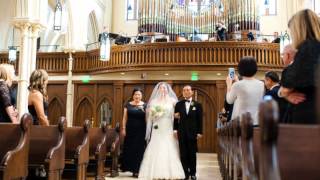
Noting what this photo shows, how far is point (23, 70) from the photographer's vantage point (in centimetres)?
1238

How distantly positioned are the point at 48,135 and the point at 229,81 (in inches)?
85.4

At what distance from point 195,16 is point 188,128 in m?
10.6

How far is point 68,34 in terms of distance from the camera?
662 inches

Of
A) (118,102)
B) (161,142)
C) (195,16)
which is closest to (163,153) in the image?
(161,142)

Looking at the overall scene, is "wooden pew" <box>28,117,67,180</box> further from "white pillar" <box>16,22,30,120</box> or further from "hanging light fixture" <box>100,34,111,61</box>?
"hanging light fixture" <box>100,34,111,61</box>

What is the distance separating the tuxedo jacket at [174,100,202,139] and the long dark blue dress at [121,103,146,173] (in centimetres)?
95

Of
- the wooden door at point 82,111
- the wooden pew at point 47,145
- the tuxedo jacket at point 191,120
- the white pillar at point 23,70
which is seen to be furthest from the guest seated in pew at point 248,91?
the wooden door at point 82,111

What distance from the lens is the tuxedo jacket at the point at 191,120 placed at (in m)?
6.95

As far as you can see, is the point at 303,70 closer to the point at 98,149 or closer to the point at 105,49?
the point at 98,149

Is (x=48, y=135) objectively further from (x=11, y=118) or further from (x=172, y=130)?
(x=172, y=130)

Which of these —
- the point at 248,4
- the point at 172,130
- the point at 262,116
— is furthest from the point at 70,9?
the point at 262,116

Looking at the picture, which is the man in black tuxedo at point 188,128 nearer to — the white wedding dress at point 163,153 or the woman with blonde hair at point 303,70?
the white wedding dress at point 163,153

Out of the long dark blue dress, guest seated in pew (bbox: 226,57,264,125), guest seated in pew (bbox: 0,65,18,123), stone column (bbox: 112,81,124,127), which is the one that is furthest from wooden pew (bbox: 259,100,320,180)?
stone column (bbox: 112,81,124,127)

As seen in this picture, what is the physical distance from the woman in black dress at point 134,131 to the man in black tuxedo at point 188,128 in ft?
3.00
